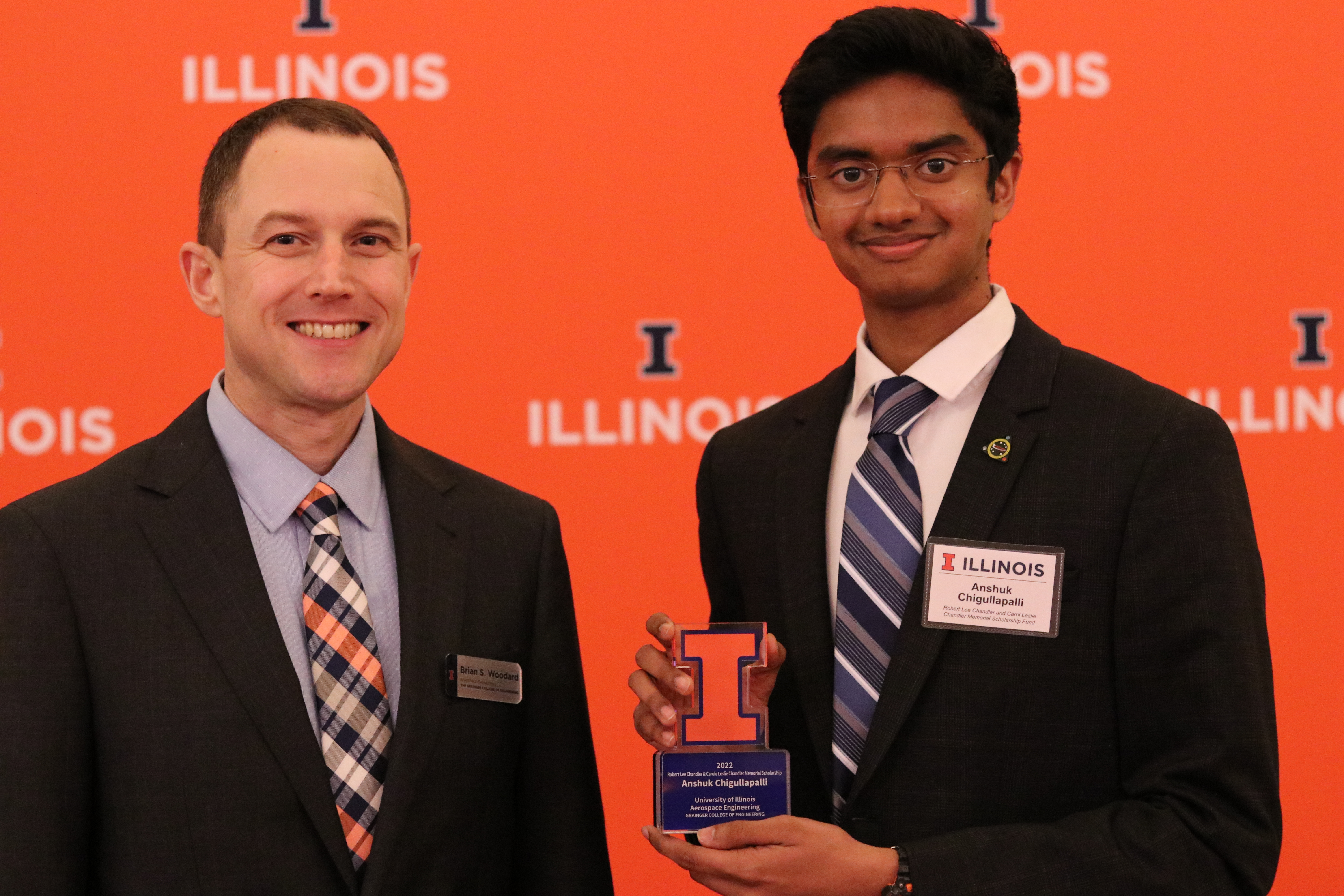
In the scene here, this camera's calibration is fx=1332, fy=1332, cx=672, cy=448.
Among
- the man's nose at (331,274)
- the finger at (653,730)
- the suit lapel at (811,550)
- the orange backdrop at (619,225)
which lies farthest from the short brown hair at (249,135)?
the orange backdrop at (619,225)

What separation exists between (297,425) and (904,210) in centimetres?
95

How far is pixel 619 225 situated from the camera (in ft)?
10.4

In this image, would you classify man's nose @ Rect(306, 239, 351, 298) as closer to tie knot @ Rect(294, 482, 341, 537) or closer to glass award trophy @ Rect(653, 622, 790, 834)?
tie knot @ Rect(294, 482, 341, 537)

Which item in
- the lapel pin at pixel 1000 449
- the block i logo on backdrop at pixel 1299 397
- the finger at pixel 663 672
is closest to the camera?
the finger at pixel 663 672

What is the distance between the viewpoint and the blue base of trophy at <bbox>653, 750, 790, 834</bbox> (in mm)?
1791

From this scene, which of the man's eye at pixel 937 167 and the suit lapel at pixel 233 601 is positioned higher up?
the man's eye at pixel 937 167

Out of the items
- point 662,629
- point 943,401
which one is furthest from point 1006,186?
point 662,629

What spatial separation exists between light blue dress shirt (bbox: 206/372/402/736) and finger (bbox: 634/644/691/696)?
0.36 meters

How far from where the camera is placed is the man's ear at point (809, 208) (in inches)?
85.7

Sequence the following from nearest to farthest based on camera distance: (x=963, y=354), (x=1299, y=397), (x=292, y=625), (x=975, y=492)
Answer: (x=292, y=625) < (x=975, y=492) < (x=963, y=354) < (x=1299, y=397)

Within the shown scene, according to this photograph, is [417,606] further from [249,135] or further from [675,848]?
[249,135]

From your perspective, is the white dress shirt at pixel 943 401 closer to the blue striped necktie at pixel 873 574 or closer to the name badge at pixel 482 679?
the blue striped necktie at pixel 873 574

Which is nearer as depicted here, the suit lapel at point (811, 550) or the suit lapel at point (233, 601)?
the suit lapel at point (233, 601)

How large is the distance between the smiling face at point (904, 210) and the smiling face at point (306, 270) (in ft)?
2.30
